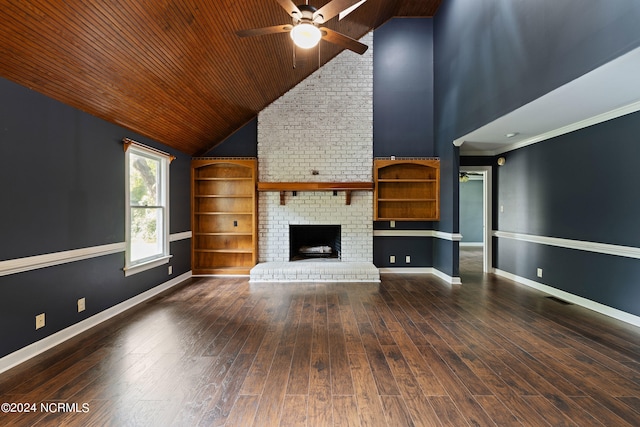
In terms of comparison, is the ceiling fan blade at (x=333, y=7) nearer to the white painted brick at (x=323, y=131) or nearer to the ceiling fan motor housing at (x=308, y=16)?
the ceiling fan motor housing at (x=308, y=16)

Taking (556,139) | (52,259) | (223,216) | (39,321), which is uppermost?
(556,139)

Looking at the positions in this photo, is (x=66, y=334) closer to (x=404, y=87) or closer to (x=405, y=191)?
(x=405, y=191)

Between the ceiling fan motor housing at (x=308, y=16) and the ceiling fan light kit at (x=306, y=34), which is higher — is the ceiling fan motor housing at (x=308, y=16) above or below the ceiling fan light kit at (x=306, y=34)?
above

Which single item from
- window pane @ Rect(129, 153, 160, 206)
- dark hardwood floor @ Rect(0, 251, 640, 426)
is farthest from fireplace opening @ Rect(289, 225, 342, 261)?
window pane @ Rect(129, 153, 160, 206)

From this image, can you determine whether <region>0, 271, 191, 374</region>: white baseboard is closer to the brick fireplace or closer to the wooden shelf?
the brick fireplace

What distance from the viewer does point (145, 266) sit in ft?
13.1

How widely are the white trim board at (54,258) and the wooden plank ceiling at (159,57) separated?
1526 millimetres

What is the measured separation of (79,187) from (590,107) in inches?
226

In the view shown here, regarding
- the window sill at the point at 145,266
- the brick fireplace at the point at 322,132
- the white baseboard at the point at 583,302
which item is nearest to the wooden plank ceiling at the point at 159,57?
the brick fireplace at the point at 322,132

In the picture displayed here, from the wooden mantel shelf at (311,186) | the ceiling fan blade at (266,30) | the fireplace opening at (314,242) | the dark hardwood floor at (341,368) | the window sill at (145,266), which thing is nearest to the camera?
the dark hardwood floor at (341,368)

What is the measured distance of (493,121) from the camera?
3678 millimetres

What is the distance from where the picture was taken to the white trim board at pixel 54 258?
7.45 feet

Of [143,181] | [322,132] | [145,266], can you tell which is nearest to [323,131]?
[322,132]

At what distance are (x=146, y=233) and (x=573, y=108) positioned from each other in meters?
5.89
